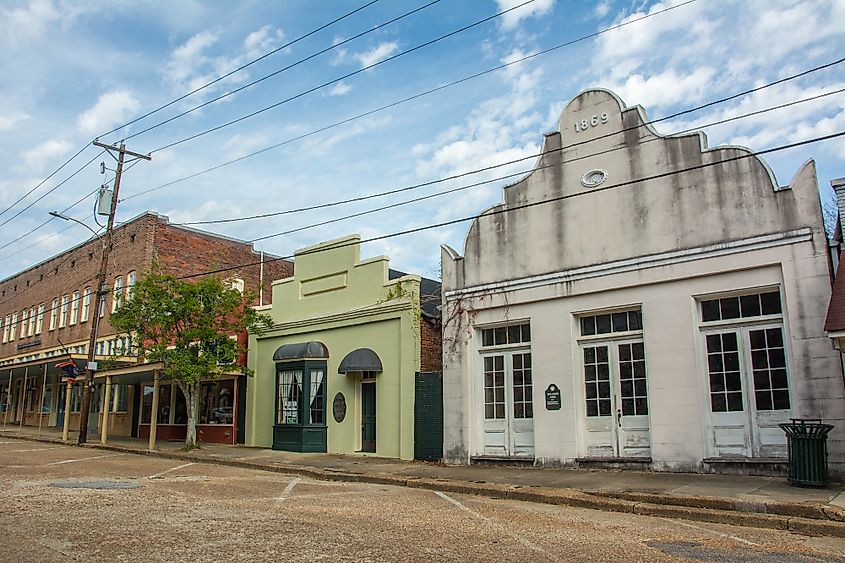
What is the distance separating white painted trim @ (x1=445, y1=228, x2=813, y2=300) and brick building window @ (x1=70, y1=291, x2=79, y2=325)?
25390 millimetres

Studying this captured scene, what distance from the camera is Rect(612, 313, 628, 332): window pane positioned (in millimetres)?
14391

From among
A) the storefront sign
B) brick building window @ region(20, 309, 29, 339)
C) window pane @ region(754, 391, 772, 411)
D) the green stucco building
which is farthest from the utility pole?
window pane @ region(754, 391, 772, 411)

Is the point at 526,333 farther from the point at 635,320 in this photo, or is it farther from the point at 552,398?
the point at 635,320

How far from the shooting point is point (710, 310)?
1330cm

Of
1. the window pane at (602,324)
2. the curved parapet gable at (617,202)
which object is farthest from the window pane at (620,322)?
the curved parapet gable at (617,202)

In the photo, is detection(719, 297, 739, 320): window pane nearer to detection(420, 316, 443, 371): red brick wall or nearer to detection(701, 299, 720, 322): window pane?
detection(701, 299, 720, 322): window pane

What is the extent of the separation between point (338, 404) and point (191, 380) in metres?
4.39

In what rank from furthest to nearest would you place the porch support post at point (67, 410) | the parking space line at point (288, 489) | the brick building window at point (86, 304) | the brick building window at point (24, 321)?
the brick building window at point (24, 321) < the brick building window at point (86, 304) < the porch support post at point (67, 410) < the parking space line at point (288, 489)

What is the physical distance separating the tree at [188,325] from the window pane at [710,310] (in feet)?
43.4

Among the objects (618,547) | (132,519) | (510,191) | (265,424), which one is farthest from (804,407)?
(265,424)

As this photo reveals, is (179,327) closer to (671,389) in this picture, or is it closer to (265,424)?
(265,424)

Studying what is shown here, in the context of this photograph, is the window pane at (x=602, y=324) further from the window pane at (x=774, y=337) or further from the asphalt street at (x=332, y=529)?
the asphalt street at (x=332, y=529)

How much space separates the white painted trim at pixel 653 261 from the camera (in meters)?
12.3

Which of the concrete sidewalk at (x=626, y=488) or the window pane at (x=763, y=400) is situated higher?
the window pane at (x=763, y=400)
